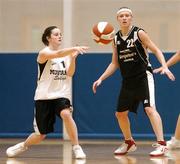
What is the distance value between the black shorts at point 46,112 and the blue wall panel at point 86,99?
2.69 m

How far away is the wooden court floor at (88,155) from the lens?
5934 millimetres

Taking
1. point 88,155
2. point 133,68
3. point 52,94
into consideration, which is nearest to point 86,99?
point 88,155

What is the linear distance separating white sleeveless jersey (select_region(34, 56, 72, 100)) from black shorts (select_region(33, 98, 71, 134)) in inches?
2.6

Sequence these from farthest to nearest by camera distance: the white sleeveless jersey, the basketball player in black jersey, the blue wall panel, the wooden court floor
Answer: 1. the blue wall panel
2. the basketball player in black jersey
3. the white sleeveless jersey
4. the wooden court floor

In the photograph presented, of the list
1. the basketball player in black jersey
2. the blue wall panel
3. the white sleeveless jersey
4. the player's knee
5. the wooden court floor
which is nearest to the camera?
the wooden court floor

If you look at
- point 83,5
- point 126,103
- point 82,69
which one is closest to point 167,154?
point 126,103

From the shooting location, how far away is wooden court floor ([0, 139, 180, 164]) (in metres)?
5.93

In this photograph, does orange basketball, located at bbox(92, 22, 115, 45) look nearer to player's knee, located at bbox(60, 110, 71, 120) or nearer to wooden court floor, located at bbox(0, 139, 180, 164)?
player's knee, located at bbox(60, 110, 71, 120)

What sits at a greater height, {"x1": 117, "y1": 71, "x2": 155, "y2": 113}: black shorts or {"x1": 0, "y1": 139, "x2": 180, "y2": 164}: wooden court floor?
{"x1": 117, "y1": 71, "x2": 155, "y2": 113}: black shorts

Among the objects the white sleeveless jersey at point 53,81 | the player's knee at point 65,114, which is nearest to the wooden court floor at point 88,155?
the player's knee at point 65,114

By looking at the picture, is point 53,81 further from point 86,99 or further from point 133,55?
point 86,99

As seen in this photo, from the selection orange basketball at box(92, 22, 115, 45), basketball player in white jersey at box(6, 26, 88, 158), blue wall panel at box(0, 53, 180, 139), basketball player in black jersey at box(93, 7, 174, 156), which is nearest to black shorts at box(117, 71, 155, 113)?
basketball player in black jersey at box(93, 7, 174, 156)

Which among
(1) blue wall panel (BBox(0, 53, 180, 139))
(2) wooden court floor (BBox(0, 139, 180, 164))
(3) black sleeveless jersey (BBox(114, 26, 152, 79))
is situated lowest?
(2) wooden court floor (BBox(0, 139, 180, 164))

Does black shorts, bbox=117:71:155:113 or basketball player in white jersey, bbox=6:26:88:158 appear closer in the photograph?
basketball player in white jersey, bbox=6:26:88:158
